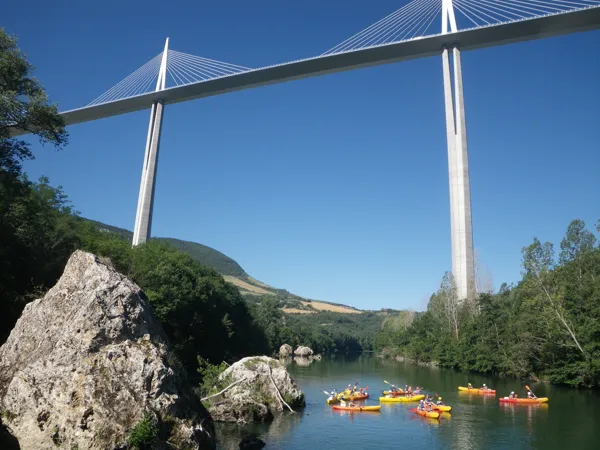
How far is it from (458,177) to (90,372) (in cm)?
3540

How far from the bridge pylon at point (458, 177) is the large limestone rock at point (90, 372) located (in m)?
32.5

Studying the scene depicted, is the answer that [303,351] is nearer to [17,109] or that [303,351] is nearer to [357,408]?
[357,408]

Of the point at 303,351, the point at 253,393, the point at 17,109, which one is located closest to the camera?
the point at 17,109

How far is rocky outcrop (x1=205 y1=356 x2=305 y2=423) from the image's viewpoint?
19453 mm

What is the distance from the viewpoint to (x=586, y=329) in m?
29.1

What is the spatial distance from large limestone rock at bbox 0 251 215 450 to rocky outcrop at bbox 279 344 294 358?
61165 mm

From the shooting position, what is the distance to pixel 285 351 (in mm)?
73625

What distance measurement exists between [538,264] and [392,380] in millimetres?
13296

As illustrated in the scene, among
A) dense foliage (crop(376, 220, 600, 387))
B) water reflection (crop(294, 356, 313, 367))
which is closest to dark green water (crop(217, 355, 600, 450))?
dense foliage (crop(376, 220, 600, 387))

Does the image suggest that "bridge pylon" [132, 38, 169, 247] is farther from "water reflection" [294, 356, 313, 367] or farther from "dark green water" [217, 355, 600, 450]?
"water reflection" [294, 356, 313, 367]

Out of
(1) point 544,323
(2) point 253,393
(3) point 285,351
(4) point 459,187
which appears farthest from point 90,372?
(3) point 285,351

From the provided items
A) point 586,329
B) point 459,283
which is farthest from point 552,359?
point 459,283

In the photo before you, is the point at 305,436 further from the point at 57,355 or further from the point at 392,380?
the point at 392,380

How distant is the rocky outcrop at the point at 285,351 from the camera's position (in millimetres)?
72137
